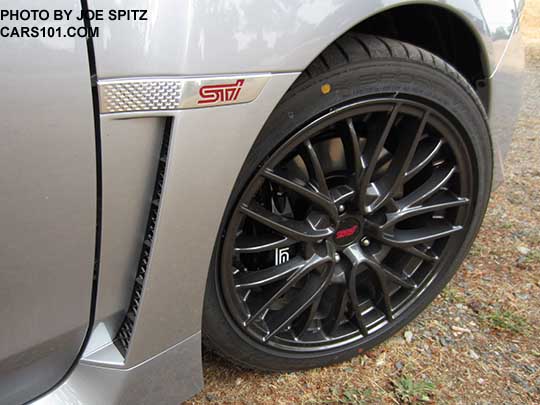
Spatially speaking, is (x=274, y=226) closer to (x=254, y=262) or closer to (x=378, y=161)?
(x=254, y=262)

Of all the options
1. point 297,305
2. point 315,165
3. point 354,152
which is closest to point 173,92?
point 315,165

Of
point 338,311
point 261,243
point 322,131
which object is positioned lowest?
point 338,311

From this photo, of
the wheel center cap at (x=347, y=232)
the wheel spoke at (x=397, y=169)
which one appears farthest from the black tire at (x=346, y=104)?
the wheel center cap at (x=347, y=232)

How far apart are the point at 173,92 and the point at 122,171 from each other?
7.0 inches

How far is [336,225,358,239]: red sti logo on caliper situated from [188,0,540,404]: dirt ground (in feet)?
1.63

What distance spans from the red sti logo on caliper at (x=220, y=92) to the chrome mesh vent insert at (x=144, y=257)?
0.08 meters

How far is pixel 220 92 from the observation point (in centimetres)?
98

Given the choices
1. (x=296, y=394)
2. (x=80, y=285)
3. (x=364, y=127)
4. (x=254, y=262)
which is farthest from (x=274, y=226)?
(x=296, y=394)

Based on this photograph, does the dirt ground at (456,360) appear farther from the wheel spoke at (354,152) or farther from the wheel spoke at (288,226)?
the wheel spoke at (354,152)

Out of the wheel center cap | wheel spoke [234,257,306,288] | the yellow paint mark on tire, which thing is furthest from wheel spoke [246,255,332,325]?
the yellow paint mark on tire

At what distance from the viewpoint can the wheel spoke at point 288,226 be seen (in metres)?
1.29

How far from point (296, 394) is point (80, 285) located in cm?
88

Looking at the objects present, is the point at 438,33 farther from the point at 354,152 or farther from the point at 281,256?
the point at 281,256

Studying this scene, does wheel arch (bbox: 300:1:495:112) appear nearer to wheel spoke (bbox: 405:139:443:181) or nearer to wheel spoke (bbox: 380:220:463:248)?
wheel spoke (bbox: 405:139:443:181)
